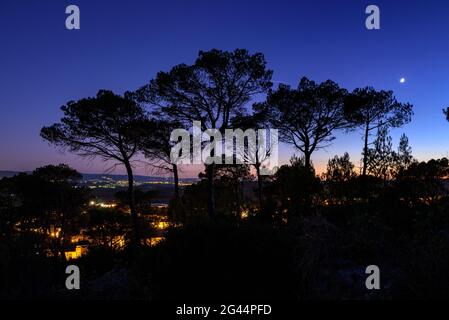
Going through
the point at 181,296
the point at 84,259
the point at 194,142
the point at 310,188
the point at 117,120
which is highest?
the point at 117,120

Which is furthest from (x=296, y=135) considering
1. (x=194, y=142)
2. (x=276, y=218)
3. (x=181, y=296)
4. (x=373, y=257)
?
(x=181, y=296)

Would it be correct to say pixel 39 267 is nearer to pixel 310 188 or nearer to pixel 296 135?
pixel 310 188

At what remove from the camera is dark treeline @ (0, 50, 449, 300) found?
A: 5590mm

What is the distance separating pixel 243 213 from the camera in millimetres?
18828

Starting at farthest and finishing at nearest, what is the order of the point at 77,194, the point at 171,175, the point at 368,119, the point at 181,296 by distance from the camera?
1. the point at 77,194
2. the point at 368,119
3. the point at 171,175
4. the point at 181,296

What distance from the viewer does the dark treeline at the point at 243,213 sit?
5590 millimetres

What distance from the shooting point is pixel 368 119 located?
21.6 meters

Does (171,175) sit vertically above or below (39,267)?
above
